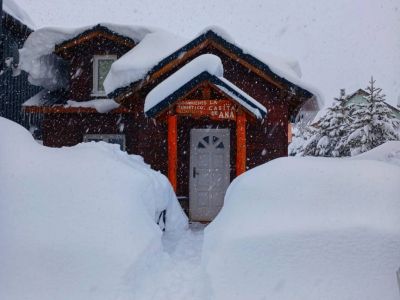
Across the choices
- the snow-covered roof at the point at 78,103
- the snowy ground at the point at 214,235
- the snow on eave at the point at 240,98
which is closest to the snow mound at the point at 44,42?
the snow-covered roof at the point at 78,103

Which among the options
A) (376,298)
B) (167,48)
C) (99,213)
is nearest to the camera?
(376,298)

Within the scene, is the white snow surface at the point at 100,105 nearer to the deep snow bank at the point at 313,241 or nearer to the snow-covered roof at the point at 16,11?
the snow-covered roof at the point at 16,11

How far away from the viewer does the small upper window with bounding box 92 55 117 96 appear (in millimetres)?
11906

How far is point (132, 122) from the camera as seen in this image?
11555 millimetres

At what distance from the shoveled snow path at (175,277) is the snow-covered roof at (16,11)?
10.8m

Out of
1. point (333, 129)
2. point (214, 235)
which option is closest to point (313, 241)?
point (214, 235)

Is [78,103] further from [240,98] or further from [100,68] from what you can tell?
[240,98]

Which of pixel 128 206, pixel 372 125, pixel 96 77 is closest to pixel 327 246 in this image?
pixel 128 206

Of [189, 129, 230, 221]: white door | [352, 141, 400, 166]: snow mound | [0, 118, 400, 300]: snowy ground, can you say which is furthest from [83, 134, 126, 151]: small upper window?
[352, 141, 400, 166]: snow mound

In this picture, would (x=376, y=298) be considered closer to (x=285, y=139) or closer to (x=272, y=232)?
(x=272, y=232)

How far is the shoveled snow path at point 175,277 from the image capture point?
4.18 meters

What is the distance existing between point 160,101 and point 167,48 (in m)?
3.69

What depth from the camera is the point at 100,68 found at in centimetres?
1209

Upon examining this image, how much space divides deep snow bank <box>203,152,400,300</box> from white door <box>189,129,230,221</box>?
5566mm
